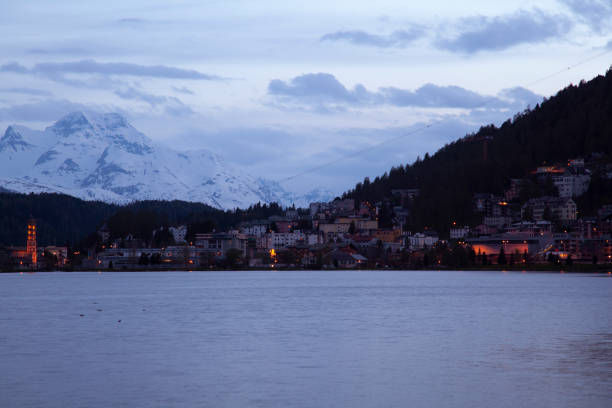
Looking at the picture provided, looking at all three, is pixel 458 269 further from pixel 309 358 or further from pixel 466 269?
pixel 309 358

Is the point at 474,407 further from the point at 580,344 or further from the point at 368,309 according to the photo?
the point at 368,309

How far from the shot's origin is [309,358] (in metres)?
29.2

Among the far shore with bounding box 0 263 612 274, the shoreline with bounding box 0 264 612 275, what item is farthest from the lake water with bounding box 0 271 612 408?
the far shore with bounding box 0 263 612 274

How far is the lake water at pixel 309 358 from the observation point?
21.9m

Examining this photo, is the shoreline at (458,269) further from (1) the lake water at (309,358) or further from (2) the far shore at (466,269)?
(1) the lake water at (309,358)

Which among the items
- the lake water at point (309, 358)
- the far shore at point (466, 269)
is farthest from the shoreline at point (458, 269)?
the lake water at point (309, 358)

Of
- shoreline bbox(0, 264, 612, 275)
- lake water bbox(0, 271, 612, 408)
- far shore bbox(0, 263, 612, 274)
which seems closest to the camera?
lake water bbox(0, 271, 612, 408)

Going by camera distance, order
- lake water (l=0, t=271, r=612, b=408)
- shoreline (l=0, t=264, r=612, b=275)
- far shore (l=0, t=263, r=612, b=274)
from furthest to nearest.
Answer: far shore (l=0, t=263, r=612, b=274), shoreline (l=0, t=264, r=612, b=275), lake water (l=0, t=271, r=612, b=408)

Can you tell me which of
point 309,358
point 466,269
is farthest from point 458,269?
point 309,358

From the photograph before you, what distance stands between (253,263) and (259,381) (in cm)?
17347

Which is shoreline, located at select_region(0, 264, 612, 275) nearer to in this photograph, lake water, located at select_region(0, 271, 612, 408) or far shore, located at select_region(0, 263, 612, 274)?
far shore, located at select_region(0, 263, 612, 274)

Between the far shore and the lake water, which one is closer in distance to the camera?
the lake water

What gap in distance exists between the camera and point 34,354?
3069 centimetres

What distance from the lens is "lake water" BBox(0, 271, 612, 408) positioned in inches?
862
